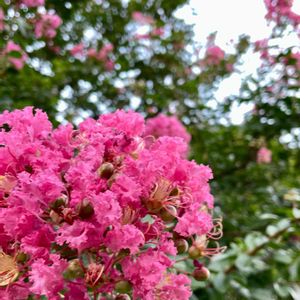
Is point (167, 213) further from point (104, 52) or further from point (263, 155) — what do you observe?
point (104, 52)

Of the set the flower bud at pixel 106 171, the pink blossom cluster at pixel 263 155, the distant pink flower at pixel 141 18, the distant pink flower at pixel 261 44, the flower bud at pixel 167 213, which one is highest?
the distant pink flower at pixel 141 18

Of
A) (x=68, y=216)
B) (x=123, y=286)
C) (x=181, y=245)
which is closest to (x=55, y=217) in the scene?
(x=68, y=216)

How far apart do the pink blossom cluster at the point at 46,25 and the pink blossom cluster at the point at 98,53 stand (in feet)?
2.59

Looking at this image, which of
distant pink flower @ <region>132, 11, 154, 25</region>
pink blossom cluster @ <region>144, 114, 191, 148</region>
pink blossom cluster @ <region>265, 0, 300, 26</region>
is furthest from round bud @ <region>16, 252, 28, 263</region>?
distant pink flower @ <region>132, 11, 154, 25</region>

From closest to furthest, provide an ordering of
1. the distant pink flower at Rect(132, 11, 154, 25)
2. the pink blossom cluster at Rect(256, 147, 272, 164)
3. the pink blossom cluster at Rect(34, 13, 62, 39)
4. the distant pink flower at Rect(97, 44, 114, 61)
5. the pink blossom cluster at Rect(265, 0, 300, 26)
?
1. the pink blossom cluster at Rect(34, 13, 62, 39)
2. the pink blossom cluster at Rect(265, 0, 300, 26)
3. the pink blossom cluster at Rect(256, 147, 272, 164)
4. the distant pink flower at Rect(97, 44, 114, 61)
5. the distant pink flower at Rect(132, 11, 154, 25)

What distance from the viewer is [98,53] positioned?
3.31 meters

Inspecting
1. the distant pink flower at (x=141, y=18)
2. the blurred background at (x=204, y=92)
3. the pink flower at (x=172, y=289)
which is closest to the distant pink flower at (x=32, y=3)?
the blurred background at (x=204, y=92)

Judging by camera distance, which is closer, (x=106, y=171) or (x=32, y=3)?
(x=106, y=171)

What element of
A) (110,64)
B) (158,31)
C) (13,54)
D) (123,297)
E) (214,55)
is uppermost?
(158,31)

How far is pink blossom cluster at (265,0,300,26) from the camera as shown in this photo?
8.42 feet

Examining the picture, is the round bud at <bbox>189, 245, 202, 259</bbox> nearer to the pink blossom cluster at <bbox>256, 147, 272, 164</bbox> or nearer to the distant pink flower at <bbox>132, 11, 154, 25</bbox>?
the pink blossom cluster at <bbox>256, 147, 272, 164</bbox>

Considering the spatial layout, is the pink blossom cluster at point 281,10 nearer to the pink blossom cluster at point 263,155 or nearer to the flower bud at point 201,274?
the pink blossom cluster at point 263,155

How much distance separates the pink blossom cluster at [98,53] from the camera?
10.7ft

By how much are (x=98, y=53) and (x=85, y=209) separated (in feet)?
8.93
